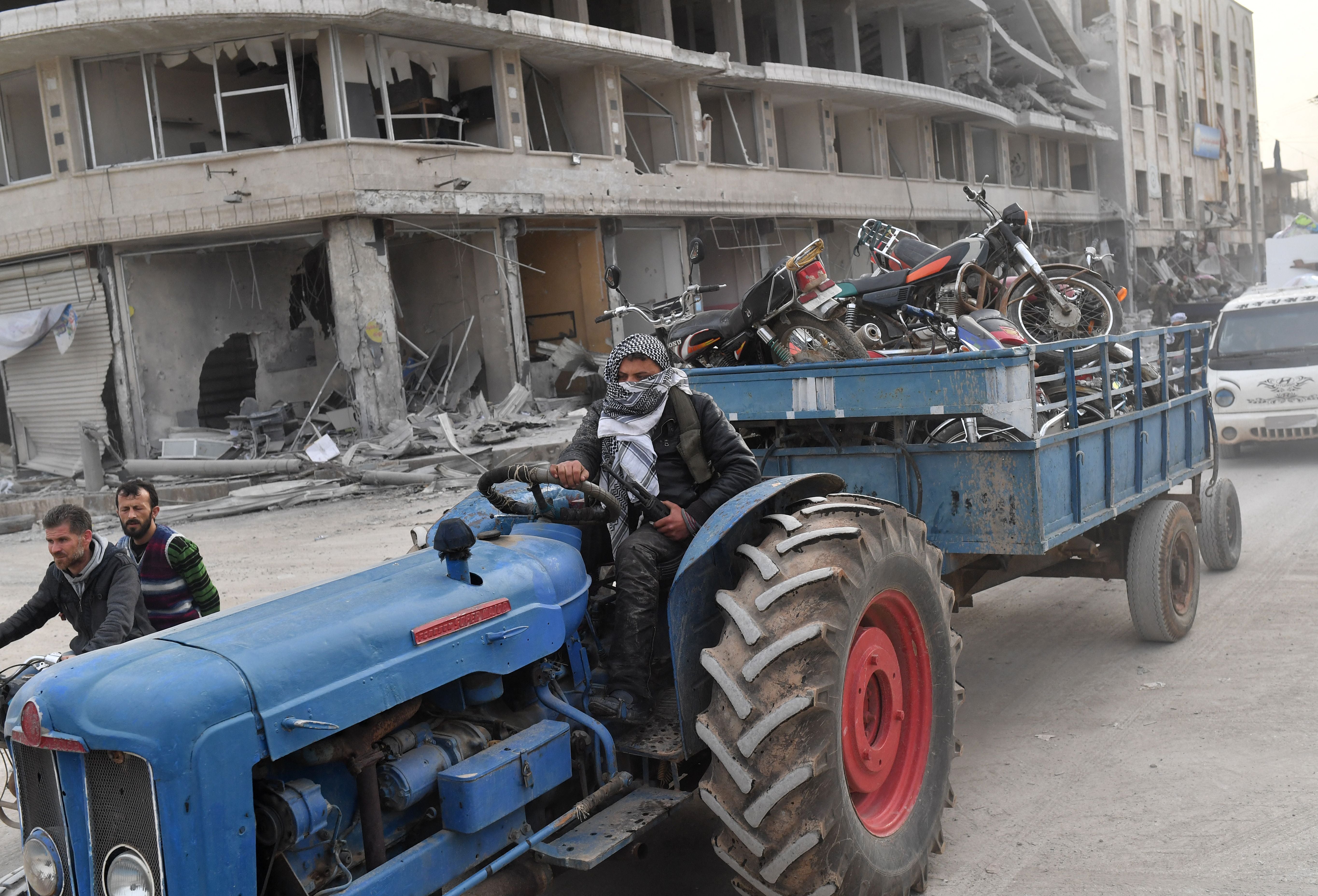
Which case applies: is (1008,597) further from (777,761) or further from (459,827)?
(459,827)

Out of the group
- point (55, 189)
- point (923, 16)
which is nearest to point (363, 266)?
point (55, 189)

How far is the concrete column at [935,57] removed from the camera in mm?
34219

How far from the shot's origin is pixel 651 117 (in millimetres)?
24328

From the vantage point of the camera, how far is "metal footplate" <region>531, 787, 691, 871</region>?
10.2 feet

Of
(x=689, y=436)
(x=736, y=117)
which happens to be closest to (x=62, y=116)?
(x=736, y=117)

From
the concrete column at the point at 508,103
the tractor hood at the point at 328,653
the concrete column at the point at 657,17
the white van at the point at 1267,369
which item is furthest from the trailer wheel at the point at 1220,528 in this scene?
the concrete column at the point at 657,17

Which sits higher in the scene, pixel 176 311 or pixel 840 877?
pixel 176 311

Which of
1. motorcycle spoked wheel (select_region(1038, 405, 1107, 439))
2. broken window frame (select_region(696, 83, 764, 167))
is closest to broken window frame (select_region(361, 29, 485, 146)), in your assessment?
broken window frame (select_region(696, 83, 764, 167))

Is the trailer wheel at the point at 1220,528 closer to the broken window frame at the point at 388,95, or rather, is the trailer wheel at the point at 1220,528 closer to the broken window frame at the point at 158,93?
the broken window frame at the point at 388,95

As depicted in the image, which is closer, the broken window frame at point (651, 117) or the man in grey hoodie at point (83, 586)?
the man in grey hoodie at point (83, 586)

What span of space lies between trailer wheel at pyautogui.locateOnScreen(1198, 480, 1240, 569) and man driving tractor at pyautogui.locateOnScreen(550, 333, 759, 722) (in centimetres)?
492

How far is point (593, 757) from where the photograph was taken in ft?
11.6

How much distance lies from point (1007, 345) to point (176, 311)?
17.1 meters

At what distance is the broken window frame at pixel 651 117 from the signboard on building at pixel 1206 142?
119 ft
